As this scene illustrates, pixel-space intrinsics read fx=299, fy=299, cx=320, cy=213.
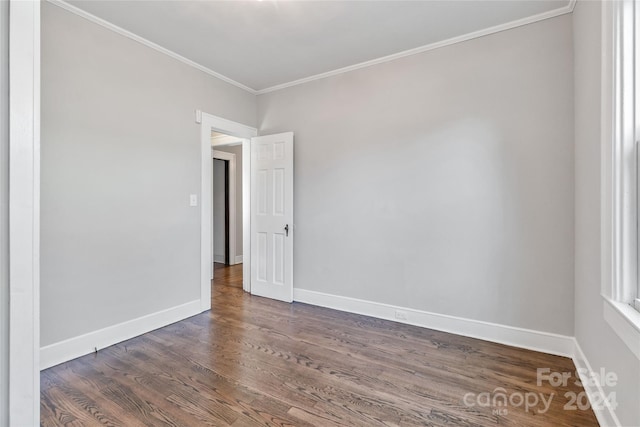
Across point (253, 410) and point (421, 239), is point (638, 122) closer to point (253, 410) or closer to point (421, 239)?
point (421, 239)

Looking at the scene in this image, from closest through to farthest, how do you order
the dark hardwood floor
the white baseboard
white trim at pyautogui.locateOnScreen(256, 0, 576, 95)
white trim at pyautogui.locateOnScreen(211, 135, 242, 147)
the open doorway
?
the dark hardwood floor, the white baseboard, white trim at pyautogui.locateOnScreen(256, 0, 576, 95), white trim at pyautogui.locateOnScreen(211, 135, 242, 147), the open doorway

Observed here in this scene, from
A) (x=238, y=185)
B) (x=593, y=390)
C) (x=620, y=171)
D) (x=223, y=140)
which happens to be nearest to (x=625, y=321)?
(x=620, y=171)

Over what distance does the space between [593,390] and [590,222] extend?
3.24ft

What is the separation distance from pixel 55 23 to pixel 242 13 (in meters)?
1.35

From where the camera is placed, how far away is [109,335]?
2.50 meters

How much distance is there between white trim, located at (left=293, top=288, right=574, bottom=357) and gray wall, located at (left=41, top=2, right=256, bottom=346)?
1485 mm

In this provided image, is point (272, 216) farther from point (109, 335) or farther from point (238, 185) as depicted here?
point (238, 185)

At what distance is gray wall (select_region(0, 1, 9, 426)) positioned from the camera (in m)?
1.14

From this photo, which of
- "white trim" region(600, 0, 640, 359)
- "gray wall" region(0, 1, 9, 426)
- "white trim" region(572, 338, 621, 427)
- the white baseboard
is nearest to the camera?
"gray wall" region(0, 1, 9, 426)

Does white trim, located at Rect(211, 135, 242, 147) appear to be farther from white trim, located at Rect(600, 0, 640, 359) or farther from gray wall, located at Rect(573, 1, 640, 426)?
white trim, located at Rect(600, 0, 640, 359)

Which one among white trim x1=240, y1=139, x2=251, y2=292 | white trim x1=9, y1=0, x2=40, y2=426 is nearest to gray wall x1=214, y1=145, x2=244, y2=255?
white trim x1=240, y1=139, x2=251, y2=292

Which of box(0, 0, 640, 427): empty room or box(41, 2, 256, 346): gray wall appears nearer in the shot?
box(0, 0, 640, 427): empty room

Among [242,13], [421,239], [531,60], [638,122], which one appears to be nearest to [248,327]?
[421,239]

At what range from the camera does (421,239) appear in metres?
2.89
